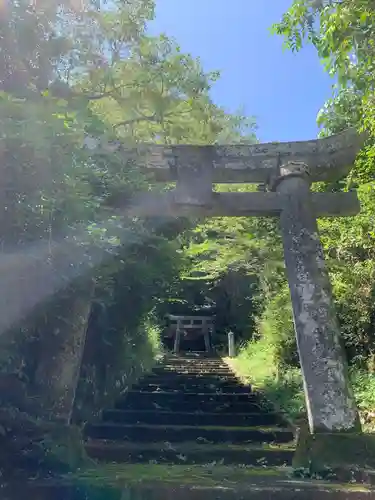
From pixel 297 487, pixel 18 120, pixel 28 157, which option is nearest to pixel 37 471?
pixel 297 487

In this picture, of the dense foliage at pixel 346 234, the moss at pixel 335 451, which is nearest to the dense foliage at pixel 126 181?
the dense foliage at pixel 346 234

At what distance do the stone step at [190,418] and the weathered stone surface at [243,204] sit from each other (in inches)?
107

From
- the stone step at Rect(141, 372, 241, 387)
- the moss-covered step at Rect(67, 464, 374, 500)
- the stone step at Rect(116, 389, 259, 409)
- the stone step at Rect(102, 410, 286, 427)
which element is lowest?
the moss-covered step at Rect(67, 464, 374, 500)

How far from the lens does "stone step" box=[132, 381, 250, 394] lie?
26.2 feet

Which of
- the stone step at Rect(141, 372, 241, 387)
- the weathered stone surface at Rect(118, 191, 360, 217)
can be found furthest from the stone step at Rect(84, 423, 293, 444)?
the stone step at Rect(141, 372, 241, 387)

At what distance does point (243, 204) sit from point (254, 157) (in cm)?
70

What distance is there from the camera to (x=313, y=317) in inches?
192

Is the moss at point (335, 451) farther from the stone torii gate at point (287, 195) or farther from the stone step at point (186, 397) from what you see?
the stone step at point (186, 397)

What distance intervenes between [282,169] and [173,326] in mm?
13500

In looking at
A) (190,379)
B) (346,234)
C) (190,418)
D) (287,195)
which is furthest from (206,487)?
(346,234)

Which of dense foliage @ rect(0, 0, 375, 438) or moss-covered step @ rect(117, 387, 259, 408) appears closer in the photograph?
dense foliage @ rect(0, 0, 375, 438)

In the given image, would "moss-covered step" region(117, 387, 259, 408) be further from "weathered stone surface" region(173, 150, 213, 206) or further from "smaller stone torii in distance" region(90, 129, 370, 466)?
"weathered stone surface" region(173, 150, 213, 206)

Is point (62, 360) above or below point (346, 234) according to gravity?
below

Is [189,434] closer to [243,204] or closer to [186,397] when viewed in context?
[186,397]
